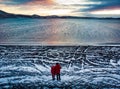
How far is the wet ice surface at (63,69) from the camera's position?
22.8 metres

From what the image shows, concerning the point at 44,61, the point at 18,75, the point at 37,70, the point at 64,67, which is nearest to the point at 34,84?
the point at 18,75

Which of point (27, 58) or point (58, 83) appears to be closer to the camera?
point (58, 83)

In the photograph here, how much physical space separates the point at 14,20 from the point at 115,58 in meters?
97.0

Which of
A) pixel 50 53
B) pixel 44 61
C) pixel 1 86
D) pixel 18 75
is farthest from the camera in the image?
pixel 50 53

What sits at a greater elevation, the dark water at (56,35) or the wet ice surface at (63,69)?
the wet ice surface at (63,69)

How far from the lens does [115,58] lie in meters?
34.3

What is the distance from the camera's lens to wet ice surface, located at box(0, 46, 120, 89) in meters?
22.8

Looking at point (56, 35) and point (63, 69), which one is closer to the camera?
point (63, 69)

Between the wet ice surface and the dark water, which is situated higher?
the wet ice surface

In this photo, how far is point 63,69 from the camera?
2848 cm

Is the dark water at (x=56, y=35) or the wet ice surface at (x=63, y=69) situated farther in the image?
the dark water at (x=56, y=35)

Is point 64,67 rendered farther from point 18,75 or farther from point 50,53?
point 50,53

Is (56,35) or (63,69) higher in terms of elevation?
(63,69)

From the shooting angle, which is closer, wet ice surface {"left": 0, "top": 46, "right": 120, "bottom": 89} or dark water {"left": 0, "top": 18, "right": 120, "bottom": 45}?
wet ice surface {"left": 0, "top": 46, "right": 120, "bottom": 89}
